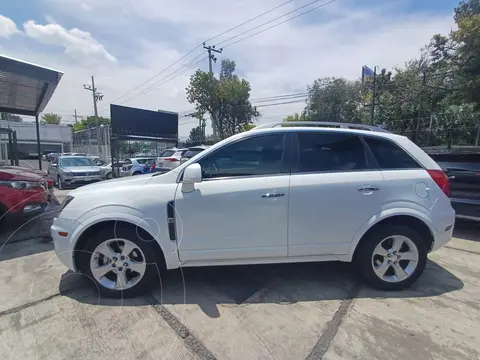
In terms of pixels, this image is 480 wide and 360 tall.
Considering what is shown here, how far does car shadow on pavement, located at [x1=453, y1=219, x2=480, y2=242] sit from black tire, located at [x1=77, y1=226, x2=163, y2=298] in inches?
205

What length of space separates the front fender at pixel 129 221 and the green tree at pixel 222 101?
96.7 ft

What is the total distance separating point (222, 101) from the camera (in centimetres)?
3172

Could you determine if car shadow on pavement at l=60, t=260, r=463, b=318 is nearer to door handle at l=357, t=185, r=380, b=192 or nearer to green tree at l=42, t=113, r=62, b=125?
door handle at l=357, t=185, r=380, b=192

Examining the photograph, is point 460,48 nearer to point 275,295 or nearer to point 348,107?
point 275,295

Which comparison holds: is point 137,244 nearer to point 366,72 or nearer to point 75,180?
point 75,180

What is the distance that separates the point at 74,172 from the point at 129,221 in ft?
34.3

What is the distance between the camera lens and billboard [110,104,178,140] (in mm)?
22172

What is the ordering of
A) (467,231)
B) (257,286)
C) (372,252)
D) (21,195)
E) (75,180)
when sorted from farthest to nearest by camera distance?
(75,180) → (467,231) → (21,195) → (257,286) → (372,252)

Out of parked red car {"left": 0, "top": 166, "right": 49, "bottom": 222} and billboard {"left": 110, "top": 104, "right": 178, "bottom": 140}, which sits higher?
billboard {"left": 110, "top": 104, "right": 178, "bottom": 140}

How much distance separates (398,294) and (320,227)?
1.13m

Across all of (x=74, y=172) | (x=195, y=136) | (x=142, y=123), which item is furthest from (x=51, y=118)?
(x=74, y=172)

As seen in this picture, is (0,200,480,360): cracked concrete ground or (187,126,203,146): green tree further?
(187,126,203,146): green tree

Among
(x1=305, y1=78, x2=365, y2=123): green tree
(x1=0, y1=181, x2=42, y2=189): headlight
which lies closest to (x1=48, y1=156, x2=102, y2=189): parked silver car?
(x1=0, y1=181, x2=42, y2=189): headlight

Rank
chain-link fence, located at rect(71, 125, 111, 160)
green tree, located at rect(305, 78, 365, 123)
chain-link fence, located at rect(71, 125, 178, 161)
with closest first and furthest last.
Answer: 1. chain-link fence, located at rect(71, 125, 178, 161)
2. chain-link fence, located at rect(71, 125, 111, 160)
3. green tree, located at rect(305, 78, 365, 123)
